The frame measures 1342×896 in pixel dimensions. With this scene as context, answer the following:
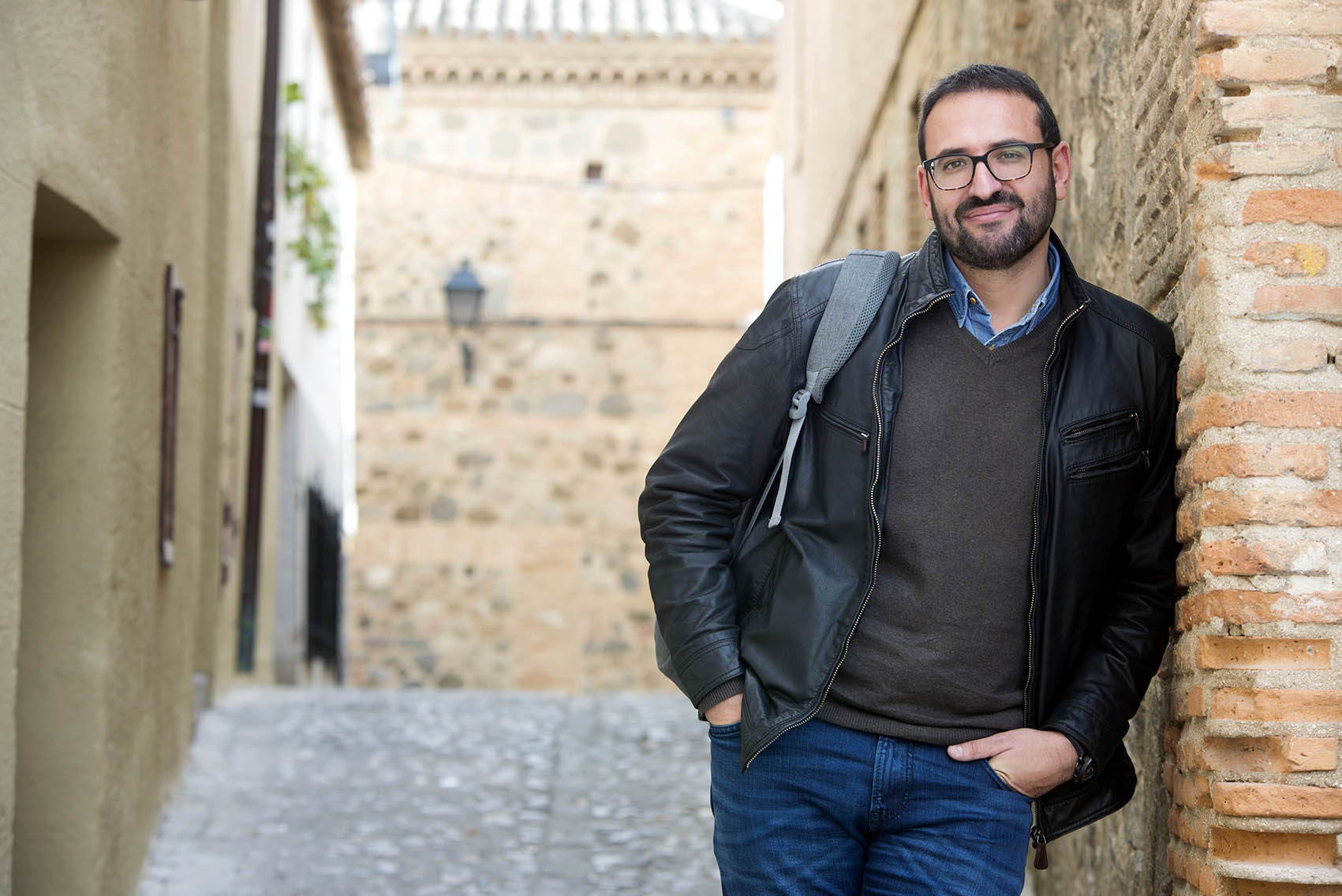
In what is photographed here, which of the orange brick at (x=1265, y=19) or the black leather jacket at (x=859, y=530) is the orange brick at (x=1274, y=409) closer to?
the black leather jacket at (x=859, y=530)

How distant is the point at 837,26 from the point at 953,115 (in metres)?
9.31

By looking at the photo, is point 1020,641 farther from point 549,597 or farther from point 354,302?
point 354,302

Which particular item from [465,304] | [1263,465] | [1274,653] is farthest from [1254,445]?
[465,304]

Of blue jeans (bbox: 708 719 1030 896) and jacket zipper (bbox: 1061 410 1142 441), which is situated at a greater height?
jacket zipper (bbox: 1061 410 1142 441)

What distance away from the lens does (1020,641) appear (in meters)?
2.46

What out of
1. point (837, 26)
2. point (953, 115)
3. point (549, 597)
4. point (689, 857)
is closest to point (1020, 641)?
point (953, 115)

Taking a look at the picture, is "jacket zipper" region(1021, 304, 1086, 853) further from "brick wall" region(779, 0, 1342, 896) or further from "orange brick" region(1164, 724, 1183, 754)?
"orange brick" region(1164, 724, 1183, 754)

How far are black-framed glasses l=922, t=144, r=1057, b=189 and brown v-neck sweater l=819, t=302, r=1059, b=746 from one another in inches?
12.3

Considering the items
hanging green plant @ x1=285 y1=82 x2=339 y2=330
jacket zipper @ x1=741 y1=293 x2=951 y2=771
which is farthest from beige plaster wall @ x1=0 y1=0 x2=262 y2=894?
hanging green plant @ x1=285 y1=82 x2=339 y2=330

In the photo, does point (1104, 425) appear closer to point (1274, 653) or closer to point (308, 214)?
point (1274, 653)

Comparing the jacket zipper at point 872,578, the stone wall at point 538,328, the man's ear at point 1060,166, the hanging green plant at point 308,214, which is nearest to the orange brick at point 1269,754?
the jacket zipper at point 872,578

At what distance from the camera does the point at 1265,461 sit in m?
2.63

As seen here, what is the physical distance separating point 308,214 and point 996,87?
868 cm

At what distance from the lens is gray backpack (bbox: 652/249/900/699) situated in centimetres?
254
